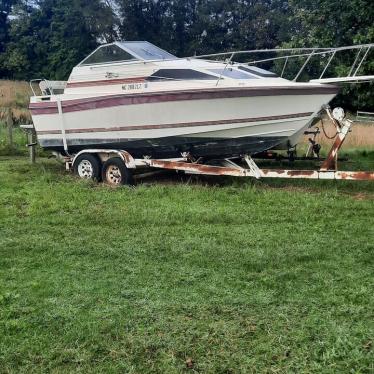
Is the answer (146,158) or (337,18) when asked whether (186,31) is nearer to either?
(337,18)

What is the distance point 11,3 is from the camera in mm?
49531

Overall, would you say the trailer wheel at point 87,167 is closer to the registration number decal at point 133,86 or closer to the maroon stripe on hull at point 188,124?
the maroon stripe on hull at point 188,124

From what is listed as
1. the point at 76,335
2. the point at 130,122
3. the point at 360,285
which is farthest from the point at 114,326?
the point at 130,122

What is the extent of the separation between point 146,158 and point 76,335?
16.4 feet

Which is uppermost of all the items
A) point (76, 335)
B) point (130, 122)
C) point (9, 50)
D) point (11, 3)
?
point (11, 3)

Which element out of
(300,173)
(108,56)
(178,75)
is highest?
(108,56)

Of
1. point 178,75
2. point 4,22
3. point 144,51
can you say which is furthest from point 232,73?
point 4,22

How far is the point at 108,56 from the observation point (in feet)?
27.2

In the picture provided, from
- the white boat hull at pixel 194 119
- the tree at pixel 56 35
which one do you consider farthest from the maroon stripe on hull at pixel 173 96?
the tree at pixel 56 35

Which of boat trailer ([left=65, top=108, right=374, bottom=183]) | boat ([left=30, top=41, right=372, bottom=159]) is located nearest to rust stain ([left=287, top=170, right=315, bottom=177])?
boat trailer ([left=65, top=108, right=374, bottom=183])

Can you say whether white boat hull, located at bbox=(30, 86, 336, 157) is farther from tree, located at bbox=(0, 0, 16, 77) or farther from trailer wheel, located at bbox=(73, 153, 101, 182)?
tree, located at bbox=(0, 0, 16, 77)

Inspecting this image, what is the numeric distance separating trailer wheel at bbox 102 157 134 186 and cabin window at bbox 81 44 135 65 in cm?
161

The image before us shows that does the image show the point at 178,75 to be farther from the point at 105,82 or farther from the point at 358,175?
the point at 358,175

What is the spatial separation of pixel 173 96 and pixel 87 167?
2.14 meters
